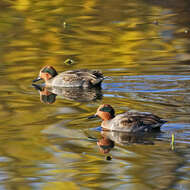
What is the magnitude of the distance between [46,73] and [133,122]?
490 cm

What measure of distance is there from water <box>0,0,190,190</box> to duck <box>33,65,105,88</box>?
313mm

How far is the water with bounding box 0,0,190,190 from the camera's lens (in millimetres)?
9406

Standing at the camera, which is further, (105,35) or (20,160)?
(105,35)

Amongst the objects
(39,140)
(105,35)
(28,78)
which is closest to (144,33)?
(105,35)

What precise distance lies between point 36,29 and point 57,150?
1193 cm

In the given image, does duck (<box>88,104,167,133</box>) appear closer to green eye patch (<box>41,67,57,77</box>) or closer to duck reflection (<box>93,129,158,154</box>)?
duck reflection (<box>93,129,158,154</box>)

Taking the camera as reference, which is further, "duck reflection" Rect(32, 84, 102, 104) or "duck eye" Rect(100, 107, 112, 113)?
"duck reflection" Rect(32, 84, 102, 104)

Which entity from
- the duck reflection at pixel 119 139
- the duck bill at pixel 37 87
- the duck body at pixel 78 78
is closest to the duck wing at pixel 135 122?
the duck reflection at pixel 119 139

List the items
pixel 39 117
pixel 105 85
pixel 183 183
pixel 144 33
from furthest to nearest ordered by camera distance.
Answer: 1. pixel 144 33
2. pixel 105 85
3. pixel 39 117
4. pixel 183 183

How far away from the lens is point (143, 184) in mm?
8883

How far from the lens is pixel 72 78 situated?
15242 mm

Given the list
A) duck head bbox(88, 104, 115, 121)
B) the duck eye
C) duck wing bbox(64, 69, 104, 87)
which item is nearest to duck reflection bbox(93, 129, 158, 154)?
duck head bbox(88, 104, 115, 121)

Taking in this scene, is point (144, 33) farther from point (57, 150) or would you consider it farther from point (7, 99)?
Answer: point (57, 150)

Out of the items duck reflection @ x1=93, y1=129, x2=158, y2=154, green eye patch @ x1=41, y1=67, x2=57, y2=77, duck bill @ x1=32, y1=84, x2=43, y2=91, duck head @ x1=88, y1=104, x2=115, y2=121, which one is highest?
duck head @ x1=88, y1=104, x2=115, y2=121
